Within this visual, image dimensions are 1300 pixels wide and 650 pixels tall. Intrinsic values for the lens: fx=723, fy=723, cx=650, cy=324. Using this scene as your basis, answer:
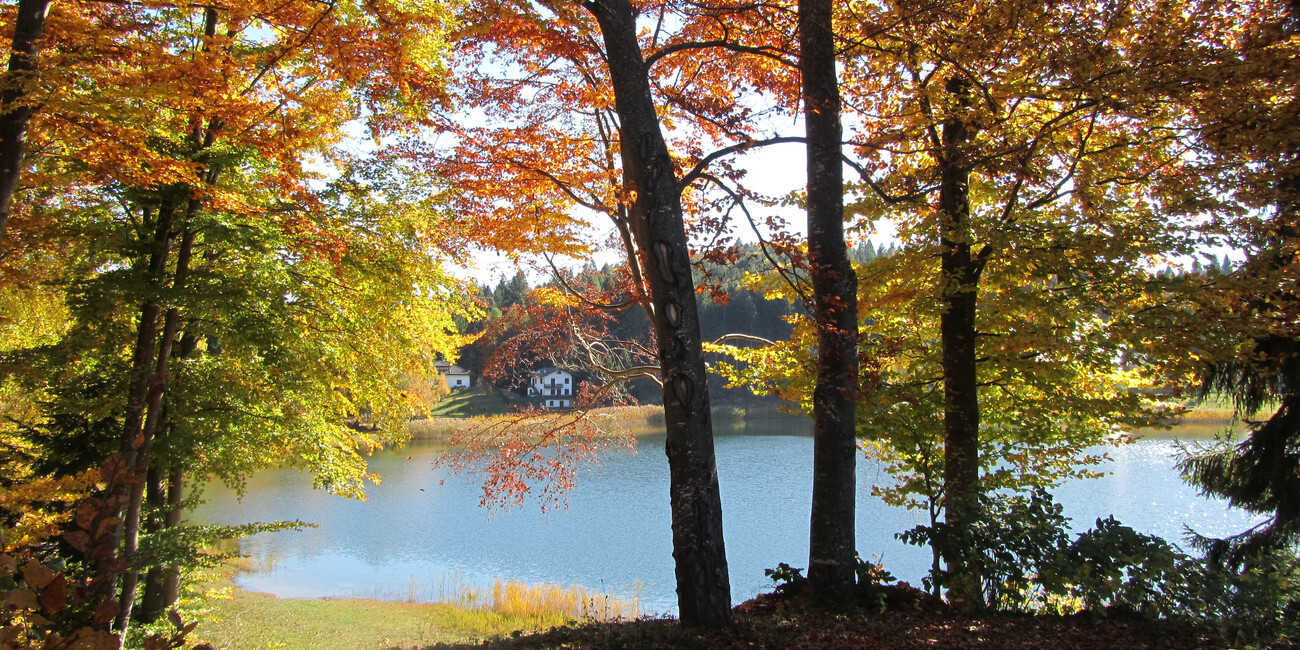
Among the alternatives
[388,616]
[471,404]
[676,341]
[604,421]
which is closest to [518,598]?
[388,616]

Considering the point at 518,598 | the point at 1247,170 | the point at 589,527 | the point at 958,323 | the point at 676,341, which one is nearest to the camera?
the point at 676,341

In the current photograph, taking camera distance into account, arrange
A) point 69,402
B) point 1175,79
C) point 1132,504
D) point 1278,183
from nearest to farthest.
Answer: point 1175,79 < point 1278,183 < point 69,402 < point 1132,504

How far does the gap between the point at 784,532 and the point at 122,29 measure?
14356mm

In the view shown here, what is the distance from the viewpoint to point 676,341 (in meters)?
5.18

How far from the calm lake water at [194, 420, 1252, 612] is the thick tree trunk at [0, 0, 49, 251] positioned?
9.85 meters

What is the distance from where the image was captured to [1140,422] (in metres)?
7.54

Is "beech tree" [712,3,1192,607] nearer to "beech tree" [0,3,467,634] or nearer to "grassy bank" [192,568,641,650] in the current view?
"beech tree" [0,3,467,634]

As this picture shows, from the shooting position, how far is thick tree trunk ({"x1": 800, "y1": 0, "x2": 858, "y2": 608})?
5840 millimetres

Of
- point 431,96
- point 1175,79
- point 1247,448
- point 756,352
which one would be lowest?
point 1247,448

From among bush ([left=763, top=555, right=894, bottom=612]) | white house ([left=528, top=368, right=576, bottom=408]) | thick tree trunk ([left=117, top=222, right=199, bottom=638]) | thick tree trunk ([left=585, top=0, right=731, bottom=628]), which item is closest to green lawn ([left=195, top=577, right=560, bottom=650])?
thick tree trunk ([left=117, top=222, right=199, bottom=638])

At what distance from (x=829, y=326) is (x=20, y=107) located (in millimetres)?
6339

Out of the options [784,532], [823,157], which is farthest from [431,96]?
A: [784,532]

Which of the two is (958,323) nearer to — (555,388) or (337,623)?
(337,623)

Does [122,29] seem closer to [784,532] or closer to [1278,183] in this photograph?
[1278,183]
